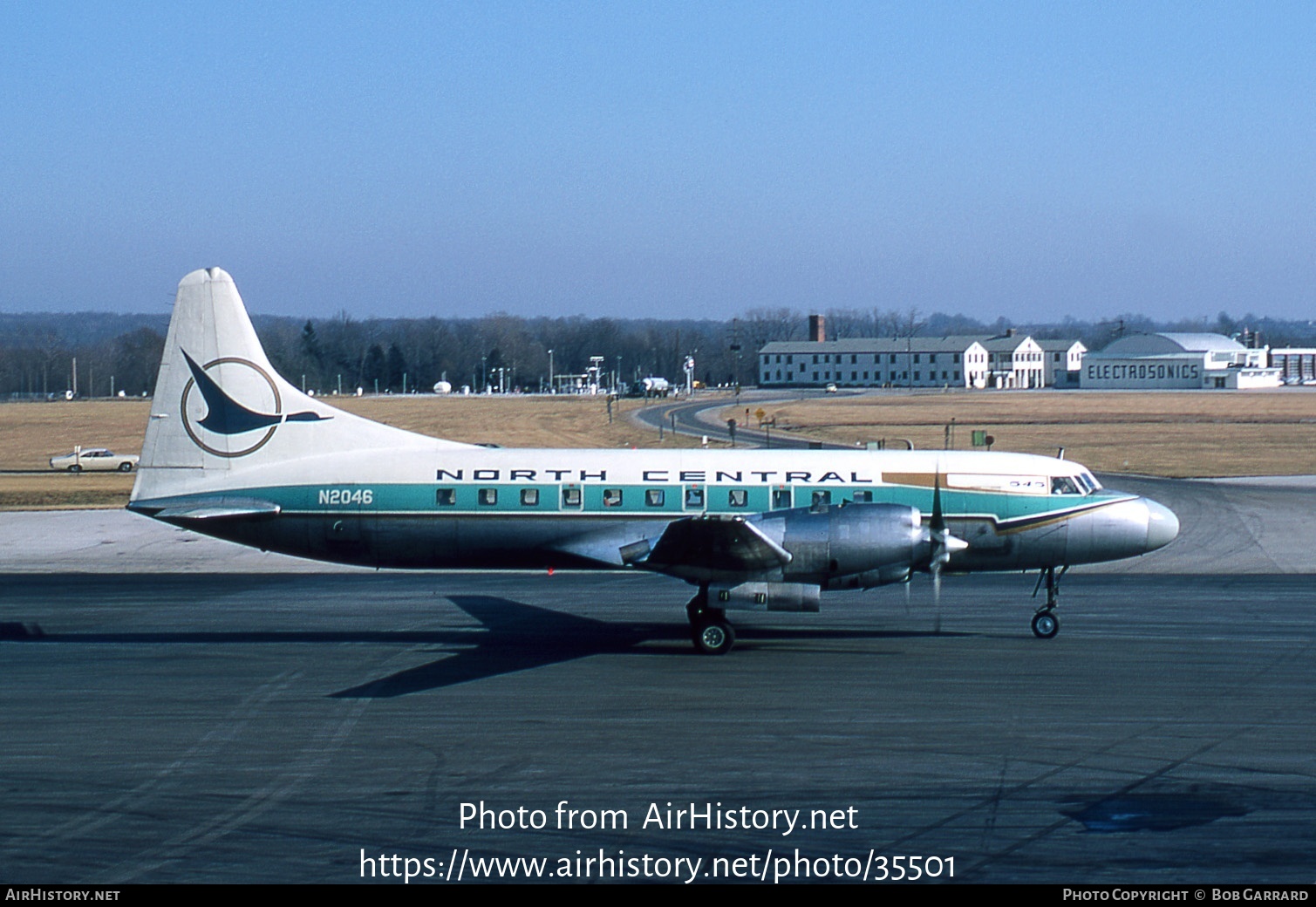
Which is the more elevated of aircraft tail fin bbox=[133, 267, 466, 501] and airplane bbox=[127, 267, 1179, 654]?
aircraft tail fin bbox=[133, 267, 466, 501]

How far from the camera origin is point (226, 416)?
2308cm

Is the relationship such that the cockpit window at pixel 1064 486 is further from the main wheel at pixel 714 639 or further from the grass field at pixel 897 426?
the grass field at pixel 897 426

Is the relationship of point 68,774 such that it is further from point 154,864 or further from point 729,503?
point 729,503

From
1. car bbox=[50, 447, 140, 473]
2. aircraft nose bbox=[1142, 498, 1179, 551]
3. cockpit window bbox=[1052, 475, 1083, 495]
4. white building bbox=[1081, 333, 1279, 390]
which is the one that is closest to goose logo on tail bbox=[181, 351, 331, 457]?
cockpit window bbox=[1052, 475, 1083, 495]

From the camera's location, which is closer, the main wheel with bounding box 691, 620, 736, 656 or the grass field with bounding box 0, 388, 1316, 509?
the main wheel with bounding box 691, 620, 736, 656

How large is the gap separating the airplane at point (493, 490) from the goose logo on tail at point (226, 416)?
0.10 ft

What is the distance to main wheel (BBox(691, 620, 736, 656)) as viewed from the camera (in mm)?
21406

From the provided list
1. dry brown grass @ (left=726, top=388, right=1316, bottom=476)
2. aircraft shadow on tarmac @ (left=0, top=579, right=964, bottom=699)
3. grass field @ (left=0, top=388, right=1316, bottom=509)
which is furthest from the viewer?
dry brown grass @ (left=726, top=388, right=1316, bottom=476)

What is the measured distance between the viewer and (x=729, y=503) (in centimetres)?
2256

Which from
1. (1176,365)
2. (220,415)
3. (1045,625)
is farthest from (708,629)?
(1176,365)

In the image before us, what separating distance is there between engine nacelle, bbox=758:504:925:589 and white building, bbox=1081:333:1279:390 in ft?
556

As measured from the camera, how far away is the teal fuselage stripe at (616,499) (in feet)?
73.3

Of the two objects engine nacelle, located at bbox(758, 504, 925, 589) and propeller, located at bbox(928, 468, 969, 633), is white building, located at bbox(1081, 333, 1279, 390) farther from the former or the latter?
engine nacelle, located at bbox(758, 504, 925, 589)

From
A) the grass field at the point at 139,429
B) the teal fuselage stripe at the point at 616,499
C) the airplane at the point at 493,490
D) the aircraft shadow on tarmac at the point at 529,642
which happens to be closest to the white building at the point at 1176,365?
the grass field at the point at 139,429
